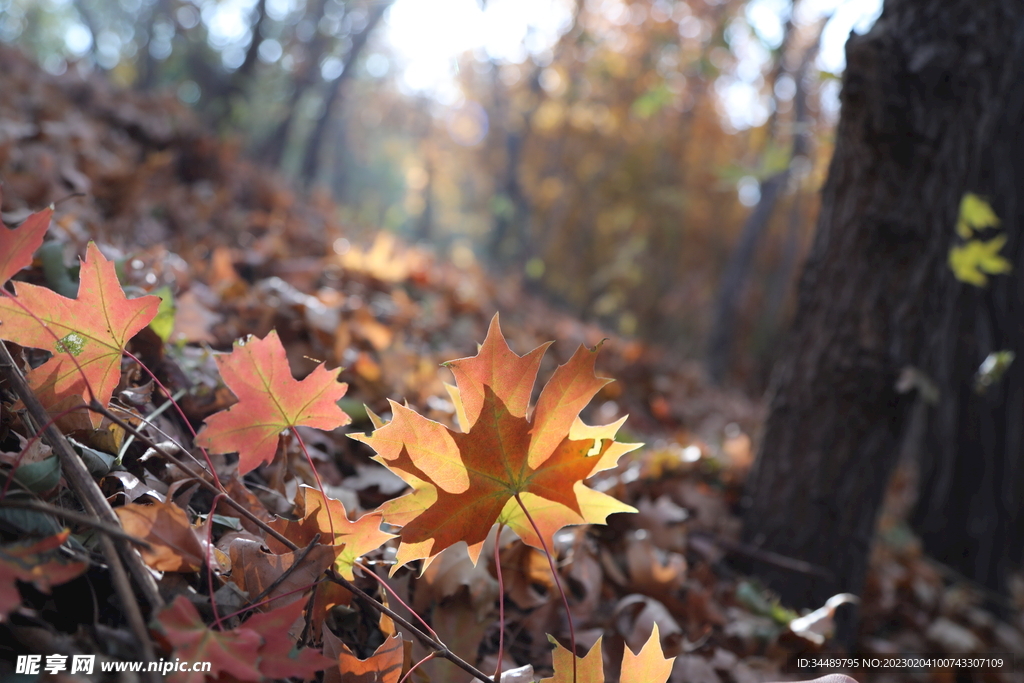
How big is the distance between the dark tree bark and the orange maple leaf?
1215 millimetres

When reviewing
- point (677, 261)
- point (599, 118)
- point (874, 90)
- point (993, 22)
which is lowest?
point (874, 90)

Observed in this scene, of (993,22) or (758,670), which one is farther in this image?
(993,22)

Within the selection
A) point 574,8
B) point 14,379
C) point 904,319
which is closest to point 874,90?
point 904,319

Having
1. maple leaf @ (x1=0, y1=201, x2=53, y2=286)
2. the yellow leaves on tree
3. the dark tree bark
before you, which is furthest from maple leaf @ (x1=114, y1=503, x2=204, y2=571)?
the yellow leaves on tree

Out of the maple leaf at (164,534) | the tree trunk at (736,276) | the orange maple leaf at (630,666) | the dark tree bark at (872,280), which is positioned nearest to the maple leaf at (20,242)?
the maple leaf at (164,534)

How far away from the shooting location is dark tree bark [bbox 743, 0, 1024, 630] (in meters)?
1.56

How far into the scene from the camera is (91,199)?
2025mm

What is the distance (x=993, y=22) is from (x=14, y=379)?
2.14 metres

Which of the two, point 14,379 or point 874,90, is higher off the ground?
point 874,90

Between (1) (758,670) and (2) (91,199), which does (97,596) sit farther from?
(2) (91,199)

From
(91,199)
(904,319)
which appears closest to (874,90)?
(904,319)

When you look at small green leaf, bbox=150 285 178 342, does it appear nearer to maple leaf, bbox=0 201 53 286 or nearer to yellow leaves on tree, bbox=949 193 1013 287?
maple leaf, bbox=0 201 53 286

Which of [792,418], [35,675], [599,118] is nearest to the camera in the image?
[35,675]

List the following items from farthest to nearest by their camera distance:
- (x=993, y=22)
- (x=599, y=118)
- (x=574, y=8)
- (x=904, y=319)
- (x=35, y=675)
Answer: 1. (x=599, y=118)
2. (x=574, y=8)
3. (x=904, y=319)
4. (x=993, y=22)
5. (x=35, y=675)
